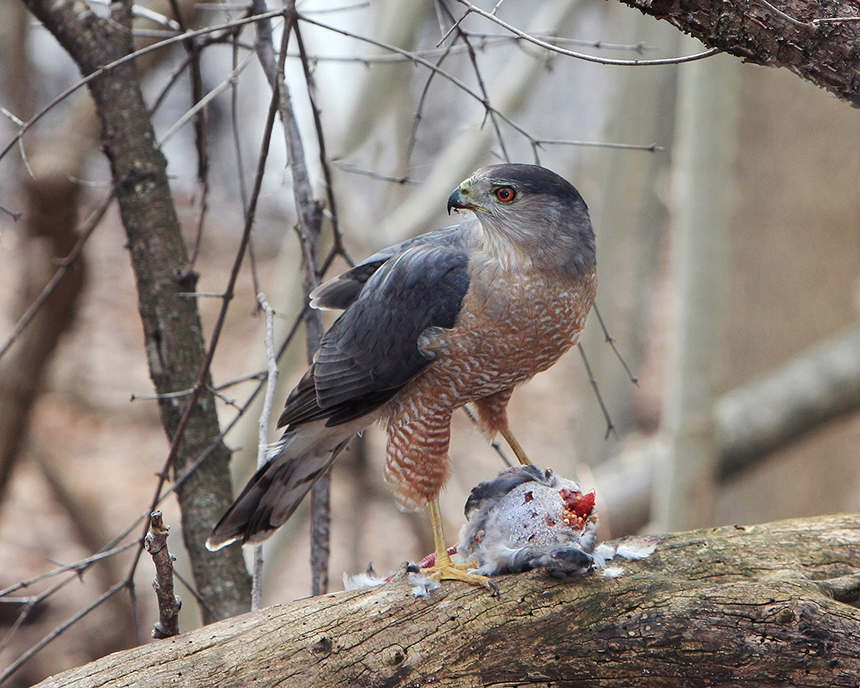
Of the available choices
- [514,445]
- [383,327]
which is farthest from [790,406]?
[383,327]

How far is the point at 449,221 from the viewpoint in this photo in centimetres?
988

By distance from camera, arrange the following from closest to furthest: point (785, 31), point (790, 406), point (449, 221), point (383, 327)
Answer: point (785, 31), point (383, 327), point (790, 406), point (449, 221)

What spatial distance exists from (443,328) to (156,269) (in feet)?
3.85

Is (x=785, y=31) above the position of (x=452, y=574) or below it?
above

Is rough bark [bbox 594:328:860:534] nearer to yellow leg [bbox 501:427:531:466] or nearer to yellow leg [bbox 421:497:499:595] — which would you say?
yellow leg [bbox 501:427:531:466]

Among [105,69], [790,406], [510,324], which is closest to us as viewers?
[105,69]

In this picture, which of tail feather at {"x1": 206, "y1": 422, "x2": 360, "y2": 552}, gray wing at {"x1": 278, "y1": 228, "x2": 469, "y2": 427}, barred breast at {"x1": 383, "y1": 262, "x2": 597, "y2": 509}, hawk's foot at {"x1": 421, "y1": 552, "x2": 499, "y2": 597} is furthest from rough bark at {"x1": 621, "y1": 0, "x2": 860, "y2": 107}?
tail feather at {"x1": 206, "y1": 422, "x2": 360, "y2": 552}

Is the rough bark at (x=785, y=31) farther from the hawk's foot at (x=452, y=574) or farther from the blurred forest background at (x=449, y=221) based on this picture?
the hawk's foot at (x=452, y=574)

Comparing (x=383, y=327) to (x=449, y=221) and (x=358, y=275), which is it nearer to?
(x=358, y=275)

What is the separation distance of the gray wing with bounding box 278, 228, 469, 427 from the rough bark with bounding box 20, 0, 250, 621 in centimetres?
45

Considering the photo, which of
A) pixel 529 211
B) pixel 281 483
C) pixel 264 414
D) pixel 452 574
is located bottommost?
pixel 452 574

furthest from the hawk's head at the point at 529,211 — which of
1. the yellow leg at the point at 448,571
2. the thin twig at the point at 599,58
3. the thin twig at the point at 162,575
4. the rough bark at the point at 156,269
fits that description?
the thin twig at the point at 162,575

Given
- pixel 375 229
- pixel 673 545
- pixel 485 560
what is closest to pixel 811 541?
pixel 673 545

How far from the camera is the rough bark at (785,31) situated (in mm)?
1739
